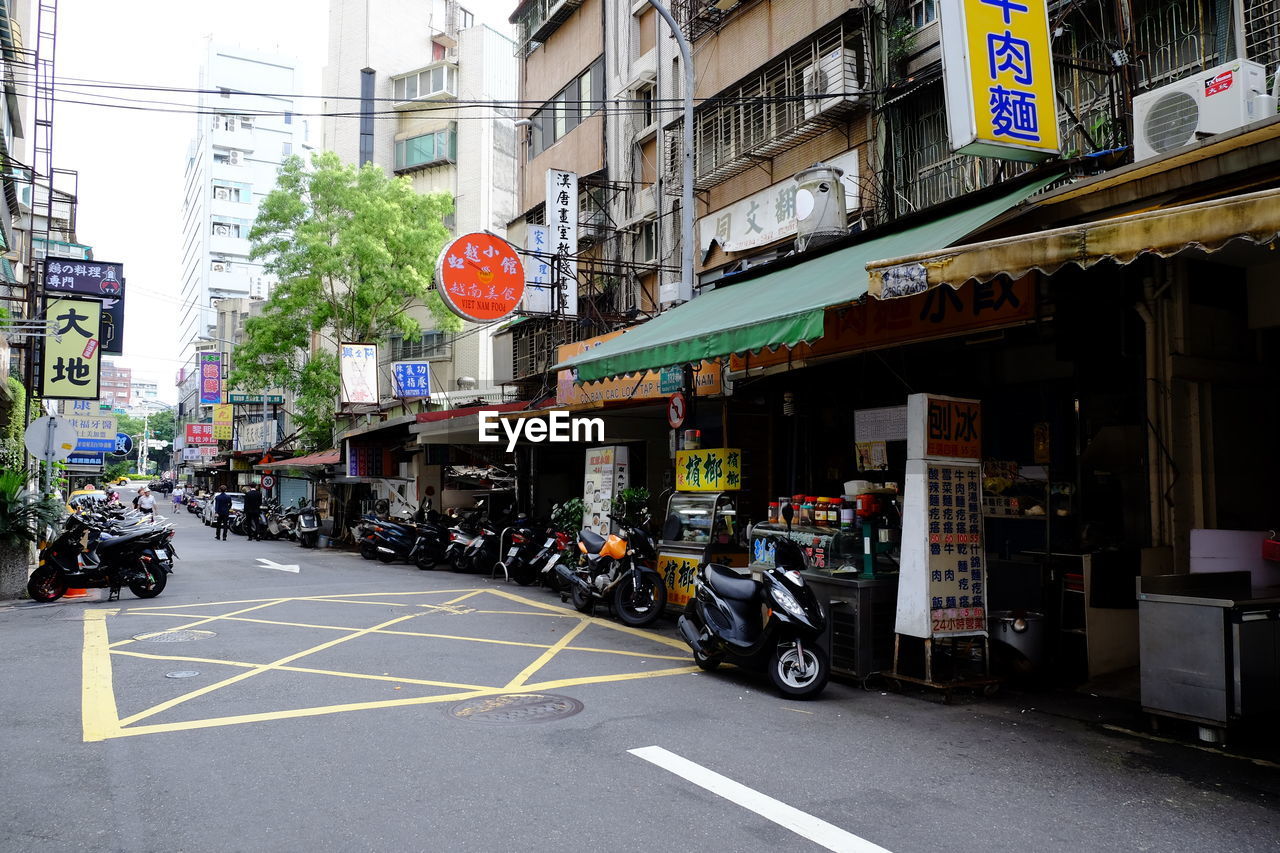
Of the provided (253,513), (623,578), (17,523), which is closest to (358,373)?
(253,513)

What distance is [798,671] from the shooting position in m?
7.11

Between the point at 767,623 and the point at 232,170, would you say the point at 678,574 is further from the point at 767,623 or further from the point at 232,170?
the point at 232,170

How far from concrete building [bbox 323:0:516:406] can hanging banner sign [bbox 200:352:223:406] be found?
19787 mm

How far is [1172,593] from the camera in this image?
20.5 ft

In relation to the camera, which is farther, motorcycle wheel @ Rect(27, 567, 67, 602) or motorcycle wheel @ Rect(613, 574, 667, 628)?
motorcycle wheel @ Rect(27, 567, 67, 602)

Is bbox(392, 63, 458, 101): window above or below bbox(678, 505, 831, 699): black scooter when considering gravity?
above

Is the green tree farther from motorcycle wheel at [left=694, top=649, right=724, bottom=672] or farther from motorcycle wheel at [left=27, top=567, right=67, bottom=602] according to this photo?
motorcycle wheel at [left=694, top=649, right=724, bottom=672]

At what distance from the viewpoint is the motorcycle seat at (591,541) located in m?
11.8

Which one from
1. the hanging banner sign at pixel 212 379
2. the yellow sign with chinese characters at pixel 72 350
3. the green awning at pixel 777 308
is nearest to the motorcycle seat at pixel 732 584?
the green awning at pixel 777 308

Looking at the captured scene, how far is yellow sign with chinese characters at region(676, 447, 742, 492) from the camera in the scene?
11070mm

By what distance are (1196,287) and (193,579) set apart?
52.5ft

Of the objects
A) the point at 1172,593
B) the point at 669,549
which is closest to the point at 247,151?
the point at 669,549

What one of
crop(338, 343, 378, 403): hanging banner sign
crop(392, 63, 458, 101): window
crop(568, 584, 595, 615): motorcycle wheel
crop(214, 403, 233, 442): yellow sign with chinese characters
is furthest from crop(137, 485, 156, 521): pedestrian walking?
crop(214, 403, 233, 442): yellow sign with chinese characters

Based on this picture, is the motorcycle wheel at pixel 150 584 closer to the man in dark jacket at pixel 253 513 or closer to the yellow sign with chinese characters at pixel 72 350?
the yellow sign with chinese characters at pixel 72 350
